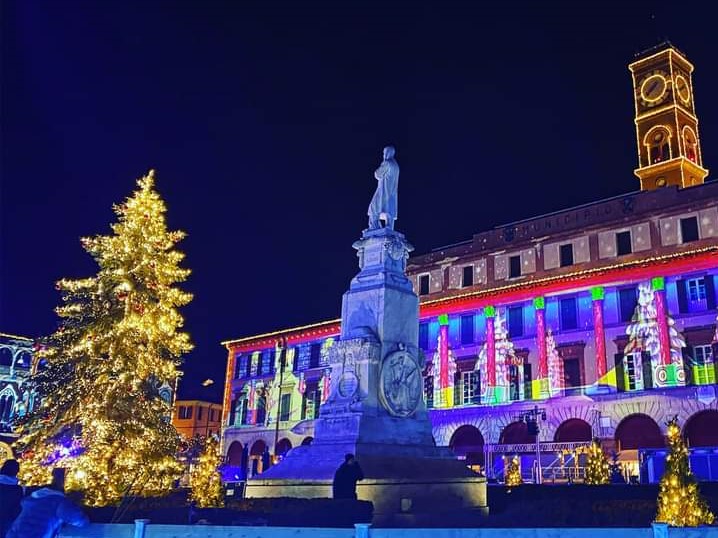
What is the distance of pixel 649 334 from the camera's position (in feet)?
108

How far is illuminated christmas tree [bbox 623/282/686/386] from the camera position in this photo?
32.0m

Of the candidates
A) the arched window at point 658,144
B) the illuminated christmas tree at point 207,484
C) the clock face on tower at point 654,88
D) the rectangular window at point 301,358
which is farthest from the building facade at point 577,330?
the illuminated christmas tree at point 207,484

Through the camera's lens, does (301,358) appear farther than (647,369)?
Yes

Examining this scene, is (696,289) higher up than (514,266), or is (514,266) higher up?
(514,266)

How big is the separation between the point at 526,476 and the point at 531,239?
45.0 ft

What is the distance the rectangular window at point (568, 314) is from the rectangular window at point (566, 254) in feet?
7.33

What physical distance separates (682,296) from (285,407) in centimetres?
2920

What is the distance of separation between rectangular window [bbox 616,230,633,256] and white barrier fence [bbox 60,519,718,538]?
32.6 meters

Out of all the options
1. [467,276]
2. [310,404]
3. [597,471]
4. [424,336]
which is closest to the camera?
[597,471]

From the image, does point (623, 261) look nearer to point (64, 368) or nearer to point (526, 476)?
point (526, 476)

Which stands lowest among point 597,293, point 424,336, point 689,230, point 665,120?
point 424,336

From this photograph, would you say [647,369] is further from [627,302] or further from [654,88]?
[654,88]

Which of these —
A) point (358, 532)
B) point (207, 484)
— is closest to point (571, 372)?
point (207, 484)

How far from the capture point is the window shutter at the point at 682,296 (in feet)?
106
